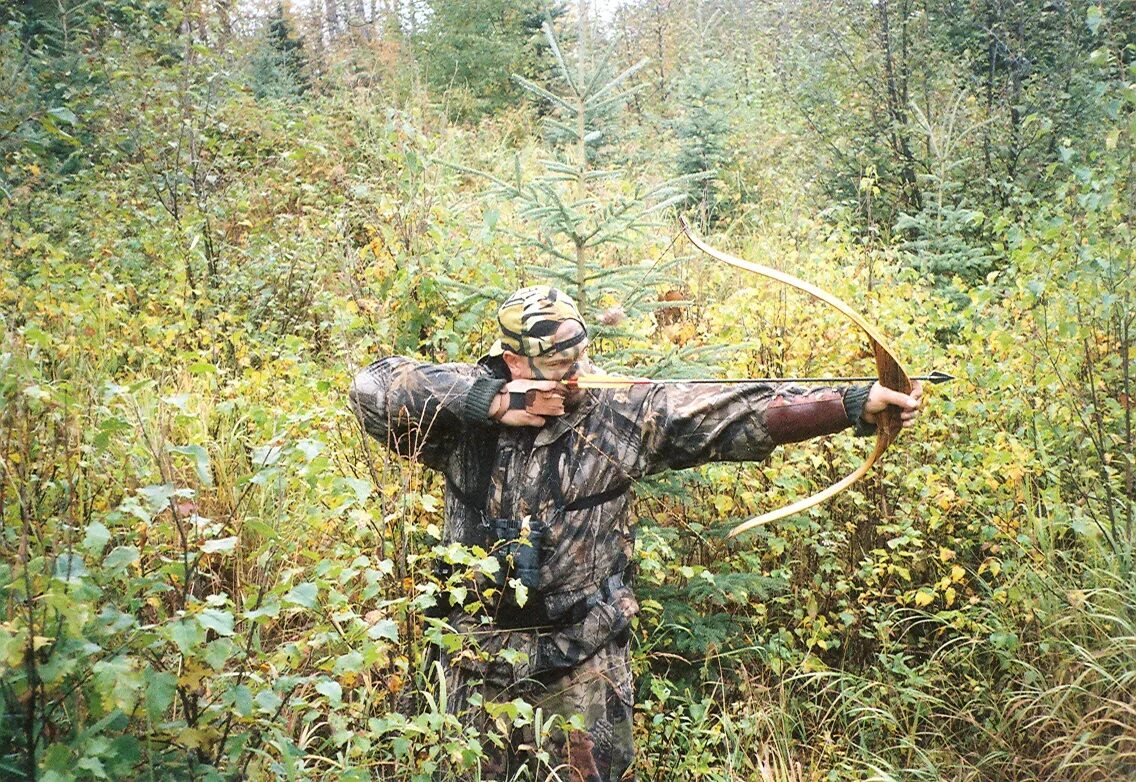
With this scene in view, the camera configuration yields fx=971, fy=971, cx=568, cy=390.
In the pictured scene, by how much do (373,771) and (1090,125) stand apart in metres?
7.99

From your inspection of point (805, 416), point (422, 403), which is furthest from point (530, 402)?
point (805, 416)

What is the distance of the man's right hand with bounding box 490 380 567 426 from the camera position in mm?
3277

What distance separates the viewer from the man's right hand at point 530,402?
3277 millimetres

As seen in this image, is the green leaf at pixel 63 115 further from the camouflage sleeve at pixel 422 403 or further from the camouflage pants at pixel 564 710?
the camouflage pants at pixel 564 710

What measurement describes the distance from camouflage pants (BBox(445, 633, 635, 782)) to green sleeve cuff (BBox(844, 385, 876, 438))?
114cm

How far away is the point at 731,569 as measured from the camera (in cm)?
470

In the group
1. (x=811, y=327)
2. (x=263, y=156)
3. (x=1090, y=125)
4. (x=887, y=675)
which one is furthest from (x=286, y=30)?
(x=887, y=675)

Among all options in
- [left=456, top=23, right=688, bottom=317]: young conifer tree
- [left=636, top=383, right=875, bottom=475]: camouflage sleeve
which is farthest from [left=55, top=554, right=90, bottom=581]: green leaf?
[left=456, top=23, right=688, bottom=317]: young conifer tree

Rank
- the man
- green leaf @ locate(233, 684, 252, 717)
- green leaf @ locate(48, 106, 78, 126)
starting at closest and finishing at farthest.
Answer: green leaf @ locate(233, 684, 252, 717) → green leaf @ locate(48, 106, 78, 126) → the man

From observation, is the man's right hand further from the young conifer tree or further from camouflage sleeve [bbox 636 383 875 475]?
the young conifer tree

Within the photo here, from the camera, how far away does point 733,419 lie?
321 cm

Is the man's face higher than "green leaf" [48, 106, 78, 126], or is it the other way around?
"green leaf" [48, 106, 78, 126]

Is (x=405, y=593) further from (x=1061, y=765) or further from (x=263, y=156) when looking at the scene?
(x=263, y=156)

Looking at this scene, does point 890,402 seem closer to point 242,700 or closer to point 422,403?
point 422,403
